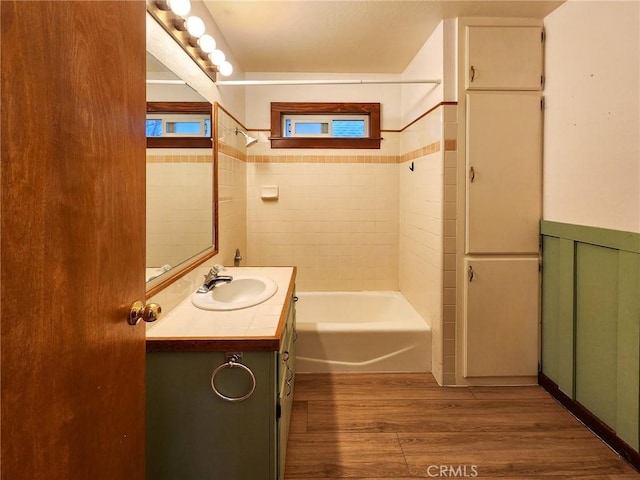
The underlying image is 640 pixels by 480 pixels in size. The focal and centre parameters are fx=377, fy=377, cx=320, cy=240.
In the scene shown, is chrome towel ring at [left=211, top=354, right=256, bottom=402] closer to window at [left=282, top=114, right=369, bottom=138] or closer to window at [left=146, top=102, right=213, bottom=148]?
window at [left=146, top=102, right=213, bottom=148]

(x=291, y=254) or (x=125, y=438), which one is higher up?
(x=291, y=254)

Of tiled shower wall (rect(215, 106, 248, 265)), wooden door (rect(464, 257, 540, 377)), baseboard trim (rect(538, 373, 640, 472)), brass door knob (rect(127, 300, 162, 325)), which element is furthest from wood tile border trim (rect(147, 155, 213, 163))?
baseboard trim (rect(538, 373, 640, 472))

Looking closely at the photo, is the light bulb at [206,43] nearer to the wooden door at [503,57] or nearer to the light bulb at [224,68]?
the light bulb at [224,68]

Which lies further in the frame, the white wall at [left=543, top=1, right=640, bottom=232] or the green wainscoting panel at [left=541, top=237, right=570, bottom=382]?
the green wainscoting panel at [left=541, top=237, right=570, bottom=382]

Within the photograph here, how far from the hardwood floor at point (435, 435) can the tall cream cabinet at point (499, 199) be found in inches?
10.8

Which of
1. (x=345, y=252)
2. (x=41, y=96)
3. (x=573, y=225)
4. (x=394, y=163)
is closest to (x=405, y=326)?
(x=345, y=252)

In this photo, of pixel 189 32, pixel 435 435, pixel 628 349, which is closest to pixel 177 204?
pixel 189 32

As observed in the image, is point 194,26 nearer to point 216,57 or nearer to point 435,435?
point 216,57

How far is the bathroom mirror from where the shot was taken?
4.93ft

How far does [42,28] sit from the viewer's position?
60cm

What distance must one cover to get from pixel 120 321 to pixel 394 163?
113 inches

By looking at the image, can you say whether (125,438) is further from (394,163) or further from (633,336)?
(394,163)

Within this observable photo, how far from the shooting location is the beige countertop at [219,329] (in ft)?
4.07

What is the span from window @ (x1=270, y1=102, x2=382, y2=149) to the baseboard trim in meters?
2.20
